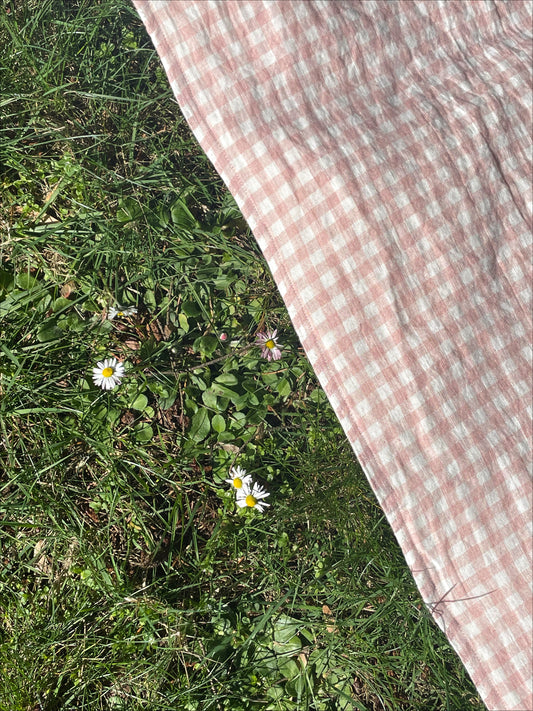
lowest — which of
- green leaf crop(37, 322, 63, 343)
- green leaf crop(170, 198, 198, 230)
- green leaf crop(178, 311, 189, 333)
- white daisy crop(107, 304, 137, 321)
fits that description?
green leaf crop(178, 311, 189, 333)

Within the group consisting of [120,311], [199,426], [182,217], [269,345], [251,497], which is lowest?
[251,497]

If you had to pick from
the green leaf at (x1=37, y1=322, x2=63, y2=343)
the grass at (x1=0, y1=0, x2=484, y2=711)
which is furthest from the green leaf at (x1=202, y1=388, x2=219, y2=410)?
the green leaf at (x1=37, y1=322, x2=63, y2=343)

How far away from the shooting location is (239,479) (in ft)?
4.56

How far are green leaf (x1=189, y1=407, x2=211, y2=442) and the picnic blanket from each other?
430mm

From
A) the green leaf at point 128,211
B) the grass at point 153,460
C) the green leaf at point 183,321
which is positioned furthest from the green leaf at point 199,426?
the green leaf at point 128,211

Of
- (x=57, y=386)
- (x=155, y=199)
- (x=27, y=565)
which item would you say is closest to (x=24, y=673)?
(x=27, y=565)

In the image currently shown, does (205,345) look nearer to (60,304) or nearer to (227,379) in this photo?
(227,379)

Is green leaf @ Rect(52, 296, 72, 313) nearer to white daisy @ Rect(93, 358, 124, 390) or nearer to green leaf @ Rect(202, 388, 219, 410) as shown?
white daisy @ Rect(93, 358, 124, 390)

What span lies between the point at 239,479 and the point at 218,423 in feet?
0.48

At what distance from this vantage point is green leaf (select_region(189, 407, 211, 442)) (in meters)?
1.45

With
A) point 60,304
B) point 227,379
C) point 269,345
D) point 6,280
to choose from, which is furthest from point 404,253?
point 6,280

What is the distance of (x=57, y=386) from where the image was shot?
4.83 ft

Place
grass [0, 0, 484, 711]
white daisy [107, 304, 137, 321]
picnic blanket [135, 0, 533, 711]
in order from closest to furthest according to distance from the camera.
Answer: picnic blanket [135, 0, 533, 711] → grass [0, 0, 484, 711] → white daisy [107, 304, 137, 321]

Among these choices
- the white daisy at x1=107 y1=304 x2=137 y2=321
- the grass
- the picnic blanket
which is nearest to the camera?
the picnic blanket
